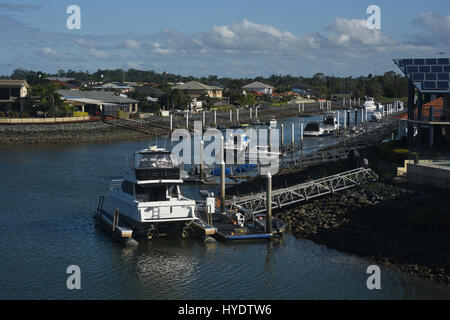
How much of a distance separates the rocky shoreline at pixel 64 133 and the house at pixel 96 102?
8689 millimetres

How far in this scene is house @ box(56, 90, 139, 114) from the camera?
94.9 m

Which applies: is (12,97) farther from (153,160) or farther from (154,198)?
(154,198)

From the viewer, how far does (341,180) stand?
126 feet

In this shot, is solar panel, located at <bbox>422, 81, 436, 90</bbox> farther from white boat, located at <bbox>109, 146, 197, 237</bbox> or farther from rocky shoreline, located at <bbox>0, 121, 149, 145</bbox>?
rocky shoreline, located at <bbox>0, 121, 149, 145</bbox>

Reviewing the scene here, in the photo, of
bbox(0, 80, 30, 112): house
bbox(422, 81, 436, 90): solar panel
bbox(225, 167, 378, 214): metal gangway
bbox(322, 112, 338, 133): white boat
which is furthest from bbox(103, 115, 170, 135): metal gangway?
bbox(225, 167, 378, 214): metal gangway

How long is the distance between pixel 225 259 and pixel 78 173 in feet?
88.9

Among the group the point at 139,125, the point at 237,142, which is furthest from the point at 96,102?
the point at 237,142

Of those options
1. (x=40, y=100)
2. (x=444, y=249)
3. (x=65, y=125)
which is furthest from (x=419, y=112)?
(x=40, y=100)

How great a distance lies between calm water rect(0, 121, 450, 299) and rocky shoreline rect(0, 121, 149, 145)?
136 feet

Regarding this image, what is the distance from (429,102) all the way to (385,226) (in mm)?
15235

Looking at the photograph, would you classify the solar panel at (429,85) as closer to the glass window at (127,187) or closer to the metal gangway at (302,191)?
the metal gangway at (302,191)

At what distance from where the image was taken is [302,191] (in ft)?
120

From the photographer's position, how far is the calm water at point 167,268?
81.4 feet
